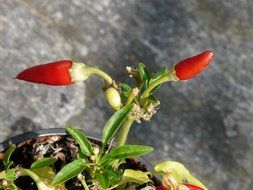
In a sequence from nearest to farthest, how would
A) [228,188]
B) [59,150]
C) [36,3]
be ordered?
1. [59,150]
2. [228,188]
3. [36,3]

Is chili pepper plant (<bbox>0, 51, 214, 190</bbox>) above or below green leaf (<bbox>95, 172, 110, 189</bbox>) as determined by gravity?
above

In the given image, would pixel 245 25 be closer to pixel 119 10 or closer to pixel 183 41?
pixel 183 41

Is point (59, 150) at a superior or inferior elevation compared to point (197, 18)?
inferior

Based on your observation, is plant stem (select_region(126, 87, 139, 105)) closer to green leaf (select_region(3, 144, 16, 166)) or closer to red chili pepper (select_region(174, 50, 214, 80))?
red chili pepper (select_region(174, 50, 214, 80))

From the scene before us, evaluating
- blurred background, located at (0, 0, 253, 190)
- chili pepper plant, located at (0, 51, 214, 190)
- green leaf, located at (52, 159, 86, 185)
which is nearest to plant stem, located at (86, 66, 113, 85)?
chili pepper plant, located at (0, 51, 214, 190)

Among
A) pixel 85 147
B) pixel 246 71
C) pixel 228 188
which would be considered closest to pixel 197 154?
pixel 228 188

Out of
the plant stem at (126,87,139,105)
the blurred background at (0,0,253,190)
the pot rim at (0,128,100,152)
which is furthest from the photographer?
the blurred background at (0,0,253,190)

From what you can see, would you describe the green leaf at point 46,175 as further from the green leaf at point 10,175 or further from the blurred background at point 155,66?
the blurred background at point 155,66
